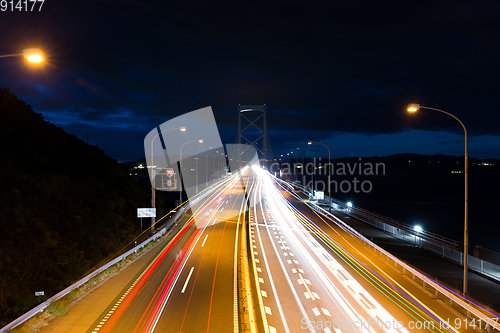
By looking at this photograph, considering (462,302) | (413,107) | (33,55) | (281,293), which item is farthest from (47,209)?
(462,302)

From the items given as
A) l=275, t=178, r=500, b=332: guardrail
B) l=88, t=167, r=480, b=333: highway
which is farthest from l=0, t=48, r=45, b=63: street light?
l=275, t=178, r=500, b=332: guardrail

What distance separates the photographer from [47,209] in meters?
21.0

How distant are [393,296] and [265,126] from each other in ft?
386

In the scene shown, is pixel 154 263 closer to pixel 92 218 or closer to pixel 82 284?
pixel 82 284

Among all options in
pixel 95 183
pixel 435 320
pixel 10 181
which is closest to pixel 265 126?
pixel 95 183

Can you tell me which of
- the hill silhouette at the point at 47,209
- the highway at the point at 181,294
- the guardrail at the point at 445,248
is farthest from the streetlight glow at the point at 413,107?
the hill silhouette at the point at 47,209

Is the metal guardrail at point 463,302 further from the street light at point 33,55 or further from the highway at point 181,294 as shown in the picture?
the street light at point 33,55

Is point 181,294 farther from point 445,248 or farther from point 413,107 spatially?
point 445,248

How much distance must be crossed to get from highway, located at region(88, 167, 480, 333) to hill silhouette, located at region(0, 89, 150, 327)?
437 centimetres

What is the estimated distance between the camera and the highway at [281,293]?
1036cm

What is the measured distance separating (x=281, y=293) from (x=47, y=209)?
53.1 feet

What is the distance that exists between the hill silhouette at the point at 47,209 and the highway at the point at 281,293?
172 inches

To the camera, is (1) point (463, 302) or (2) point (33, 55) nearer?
(2) point (33, 55)

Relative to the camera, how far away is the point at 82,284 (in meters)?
12.8
